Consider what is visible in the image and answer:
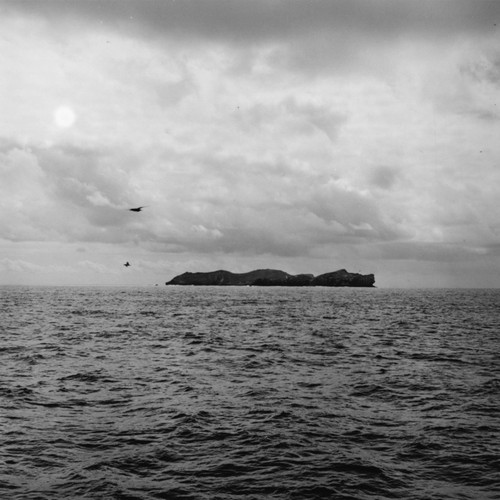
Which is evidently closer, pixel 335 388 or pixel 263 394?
pixel 263 394

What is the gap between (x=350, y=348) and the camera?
41344 millimetres

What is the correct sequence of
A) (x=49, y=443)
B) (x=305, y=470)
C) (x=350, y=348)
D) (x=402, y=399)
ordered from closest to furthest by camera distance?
(x=305, y=470)
(x=49, y=443)
(x=402, y=399)
(x=350, y=348)

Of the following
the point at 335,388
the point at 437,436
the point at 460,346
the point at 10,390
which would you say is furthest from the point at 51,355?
the point at 460,346

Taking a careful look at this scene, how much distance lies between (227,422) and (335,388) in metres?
8.33

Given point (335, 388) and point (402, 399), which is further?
point (335, 388)

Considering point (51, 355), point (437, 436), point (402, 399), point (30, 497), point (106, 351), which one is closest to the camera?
point (30, 497)

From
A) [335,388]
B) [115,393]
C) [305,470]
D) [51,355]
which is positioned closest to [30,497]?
[305,470]

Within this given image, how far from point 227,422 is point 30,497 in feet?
27.6

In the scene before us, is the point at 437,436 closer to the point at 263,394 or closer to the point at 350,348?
the point at 263,394

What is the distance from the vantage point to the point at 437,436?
57.6 feet

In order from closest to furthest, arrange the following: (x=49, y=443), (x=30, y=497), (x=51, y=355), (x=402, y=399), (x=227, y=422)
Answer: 1. (x=30, y=497)
2. (x=49, y=443)
3. (x=227, y=422)
4. (x=402, y=399)
5. (x=51, y=355)

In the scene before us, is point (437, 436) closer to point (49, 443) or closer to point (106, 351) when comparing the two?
point (49, 443)

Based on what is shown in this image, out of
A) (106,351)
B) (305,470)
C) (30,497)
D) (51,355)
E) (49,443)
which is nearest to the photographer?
(30,497)

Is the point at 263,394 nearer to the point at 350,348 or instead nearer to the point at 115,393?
the point at 115,393
